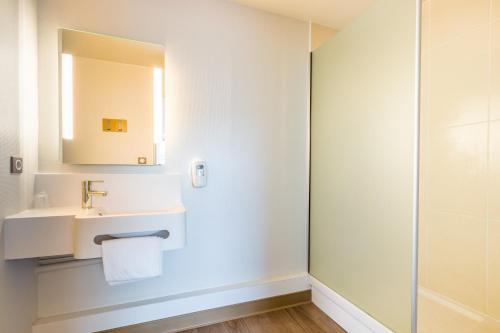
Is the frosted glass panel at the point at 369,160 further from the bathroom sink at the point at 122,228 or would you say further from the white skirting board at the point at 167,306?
the bathroom sink at the point at 122,228

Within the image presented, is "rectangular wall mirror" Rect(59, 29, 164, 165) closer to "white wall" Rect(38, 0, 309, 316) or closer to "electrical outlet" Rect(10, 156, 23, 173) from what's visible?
"white wall" Rect(38, 0, 309, 316)

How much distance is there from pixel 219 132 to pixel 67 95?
3.11 ft

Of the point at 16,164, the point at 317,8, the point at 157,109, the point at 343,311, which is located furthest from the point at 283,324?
the point at 317,8

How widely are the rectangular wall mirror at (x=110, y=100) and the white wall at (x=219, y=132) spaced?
0.18 ft

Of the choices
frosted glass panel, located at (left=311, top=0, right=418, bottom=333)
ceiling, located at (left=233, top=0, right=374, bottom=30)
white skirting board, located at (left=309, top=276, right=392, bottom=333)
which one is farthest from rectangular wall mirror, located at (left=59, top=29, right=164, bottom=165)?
white skirting board, located at (left=309, top=276, right=392, bottom=333)

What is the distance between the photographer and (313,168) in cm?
202

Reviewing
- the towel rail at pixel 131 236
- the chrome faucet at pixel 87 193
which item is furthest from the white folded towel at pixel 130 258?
the chrome faucet at pixel 87 193

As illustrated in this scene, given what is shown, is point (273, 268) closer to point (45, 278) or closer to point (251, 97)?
point (251, 97)

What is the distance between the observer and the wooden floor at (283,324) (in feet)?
5.52

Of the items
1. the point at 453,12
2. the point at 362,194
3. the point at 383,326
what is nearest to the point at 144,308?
the point at 383,326

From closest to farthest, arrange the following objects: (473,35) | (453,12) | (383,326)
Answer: (383,326), (473,35), (453,12)

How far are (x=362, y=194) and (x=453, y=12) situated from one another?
4.42 ft

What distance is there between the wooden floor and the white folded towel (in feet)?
2.23

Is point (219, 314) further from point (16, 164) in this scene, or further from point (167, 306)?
point (16, 164)
